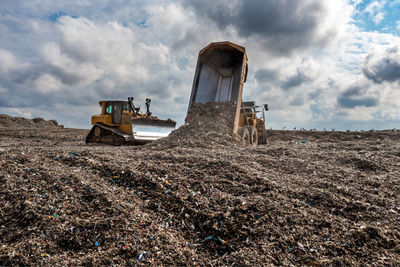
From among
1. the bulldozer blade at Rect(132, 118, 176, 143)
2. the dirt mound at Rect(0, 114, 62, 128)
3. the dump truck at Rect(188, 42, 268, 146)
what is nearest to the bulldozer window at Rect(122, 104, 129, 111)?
the bulldozer blade at Rect(132, 118, 176, 143)

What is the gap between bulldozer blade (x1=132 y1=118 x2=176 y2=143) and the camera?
10188 mm

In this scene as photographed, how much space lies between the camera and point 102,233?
2.54 m

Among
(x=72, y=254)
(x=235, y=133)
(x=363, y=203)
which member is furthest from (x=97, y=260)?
(x=235, y=133)

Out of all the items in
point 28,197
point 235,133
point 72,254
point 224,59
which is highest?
point 224,59

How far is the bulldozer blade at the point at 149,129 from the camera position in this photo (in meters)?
10.2

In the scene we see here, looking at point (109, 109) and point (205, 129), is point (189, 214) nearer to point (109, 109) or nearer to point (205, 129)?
point (205, 129)

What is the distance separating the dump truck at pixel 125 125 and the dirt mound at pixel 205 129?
2.83 m

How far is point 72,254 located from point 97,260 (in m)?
0.29

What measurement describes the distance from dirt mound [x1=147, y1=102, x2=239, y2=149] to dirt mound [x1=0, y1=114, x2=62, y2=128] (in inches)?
805

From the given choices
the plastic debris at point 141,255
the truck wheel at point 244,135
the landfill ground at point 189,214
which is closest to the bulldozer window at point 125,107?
the truck wheel at point 244,135

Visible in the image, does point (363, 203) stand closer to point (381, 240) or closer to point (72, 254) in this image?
point (381, 240)

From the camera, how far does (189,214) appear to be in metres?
2.96

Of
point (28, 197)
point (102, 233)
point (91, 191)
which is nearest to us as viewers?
point (102, 233)

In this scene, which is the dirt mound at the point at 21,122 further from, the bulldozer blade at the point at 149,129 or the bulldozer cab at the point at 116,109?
the bulldozer blade at the point at 149,129
